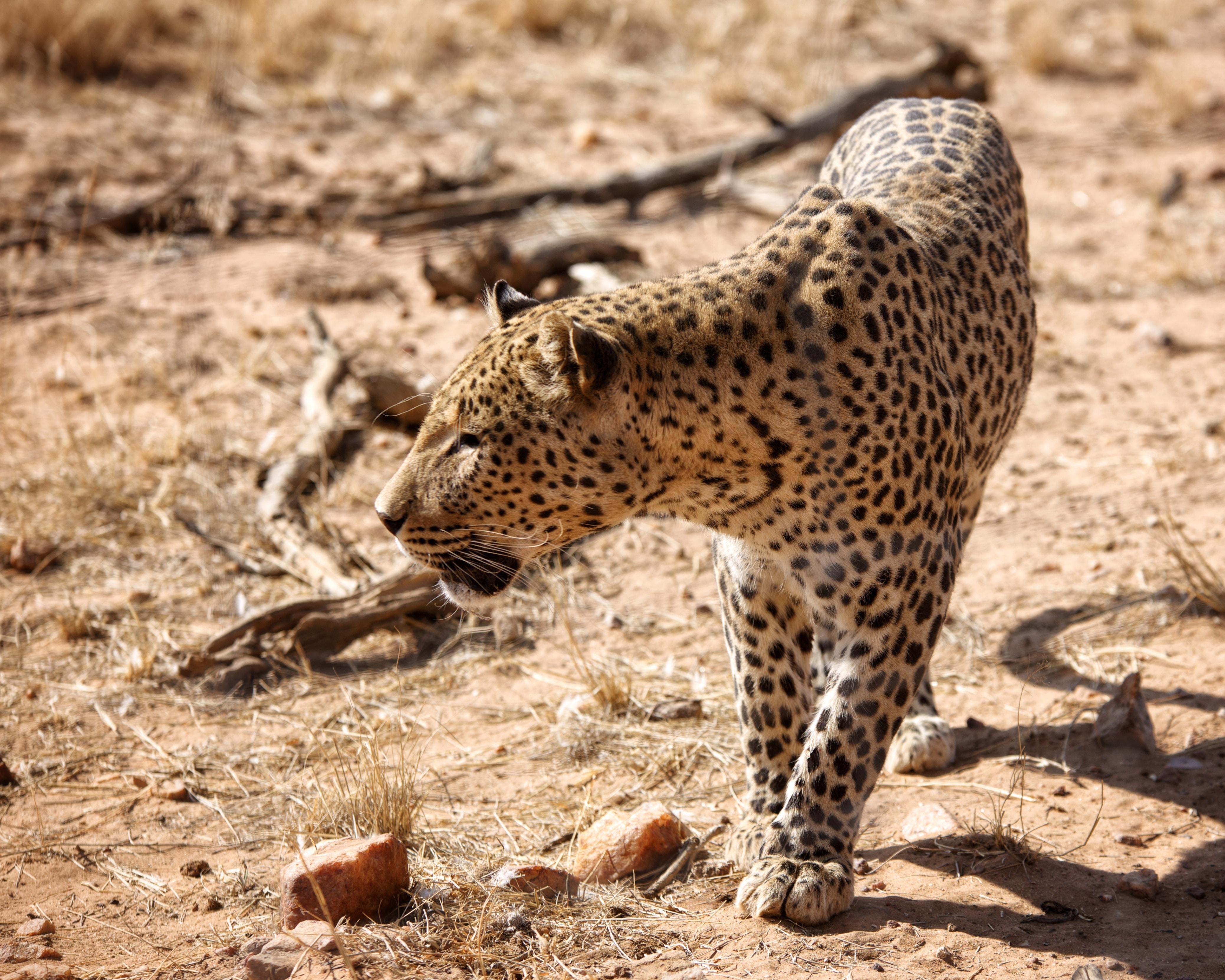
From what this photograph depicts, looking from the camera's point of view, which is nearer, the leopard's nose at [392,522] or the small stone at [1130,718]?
the leopard's nose at [392,522]

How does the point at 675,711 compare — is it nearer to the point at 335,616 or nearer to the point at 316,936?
the point at 335,616

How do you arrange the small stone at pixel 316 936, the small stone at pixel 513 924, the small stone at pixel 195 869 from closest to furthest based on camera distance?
the small stone at pixel 316 936
the small stone at pixel 513 924
the small stone at pixel 195 869

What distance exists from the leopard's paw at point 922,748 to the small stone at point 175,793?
9.37 ft

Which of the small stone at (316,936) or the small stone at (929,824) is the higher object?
the small stone at (316,936)

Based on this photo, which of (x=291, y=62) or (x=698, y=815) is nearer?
(x=698, y=815)

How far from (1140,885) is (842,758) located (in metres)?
1.12

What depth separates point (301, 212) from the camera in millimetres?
10898

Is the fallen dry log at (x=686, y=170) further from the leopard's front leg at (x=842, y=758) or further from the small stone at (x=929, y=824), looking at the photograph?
the leopard's front leg at (x=842, y=758)

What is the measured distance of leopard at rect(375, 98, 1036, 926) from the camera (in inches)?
157

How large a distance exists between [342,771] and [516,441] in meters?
1.86

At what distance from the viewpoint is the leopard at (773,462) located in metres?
3.98

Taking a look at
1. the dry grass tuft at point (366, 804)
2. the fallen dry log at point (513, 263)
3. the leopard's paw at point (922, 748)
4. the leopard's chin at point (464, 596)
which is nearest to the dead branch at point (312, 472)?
the fallen dry log at point (513, 263)

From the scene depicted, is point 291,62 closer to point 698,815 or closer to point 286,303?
point 286,303

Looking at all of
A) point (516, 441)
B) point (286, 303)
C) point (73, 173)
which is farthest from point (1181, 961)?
point (73, 173)
